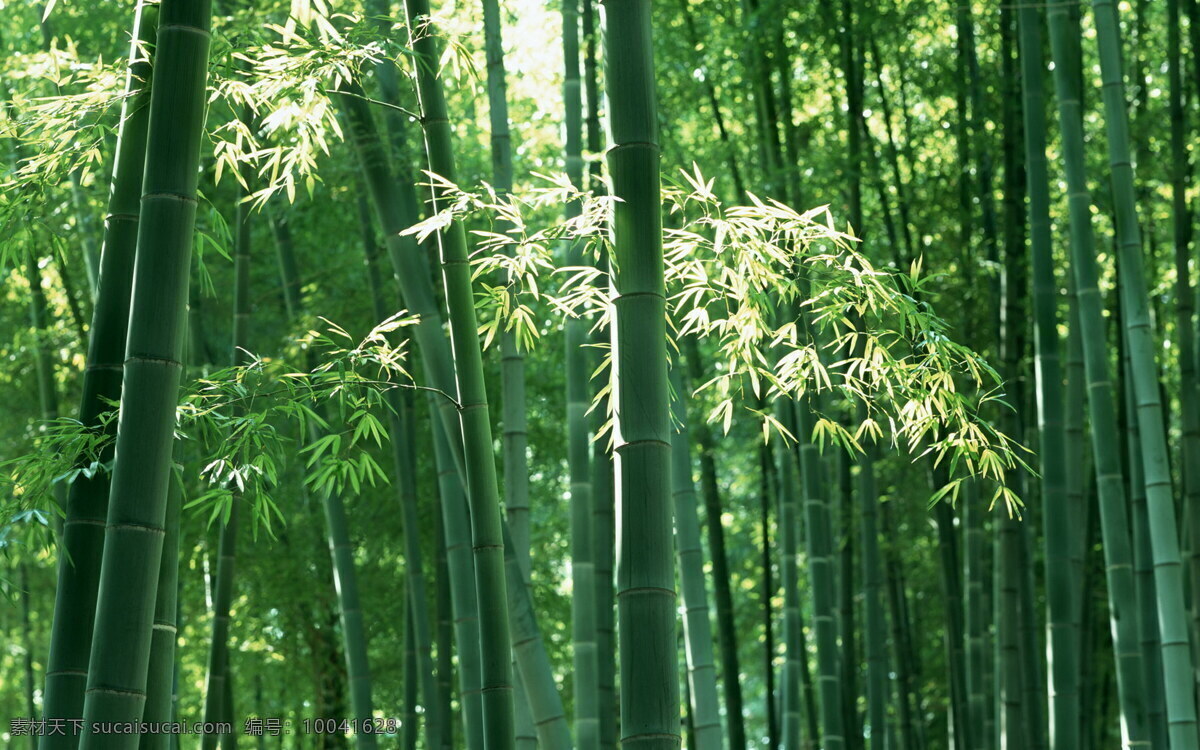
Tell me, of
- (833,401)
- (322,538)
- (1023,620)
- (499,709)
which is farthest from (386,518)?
(499,709)

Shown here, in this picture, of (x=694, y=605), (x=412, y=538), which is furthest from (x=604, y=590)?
(x=412, y=538)

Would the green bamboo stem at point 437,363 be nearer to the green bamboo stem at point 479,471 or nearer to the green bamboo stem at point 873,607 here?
the green bamboo stem at point 479,471

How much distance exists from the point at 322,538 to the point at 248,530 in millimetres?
530

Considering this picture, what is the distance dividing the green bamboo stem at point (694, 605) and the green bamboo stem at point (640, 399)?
2.40 metres

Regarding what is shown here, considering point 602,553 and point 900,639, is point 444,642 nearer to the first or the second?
point 602,553

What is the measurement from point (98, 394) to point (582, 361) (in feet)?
7.09

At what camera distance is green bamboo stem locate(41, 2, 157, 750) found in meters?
2.42

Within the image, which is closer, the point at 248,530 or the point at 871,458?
the point at 871,458

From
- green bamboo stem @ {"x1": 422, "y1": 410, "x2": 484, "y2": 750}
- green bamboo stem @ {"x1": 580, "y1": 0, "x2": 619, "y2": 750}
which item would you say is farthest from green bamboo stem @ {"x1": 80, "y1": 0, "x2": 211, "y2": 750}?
green bamboo stem @ {"x1": 580, "y1": 0, "x2": 619, "y2": 750}

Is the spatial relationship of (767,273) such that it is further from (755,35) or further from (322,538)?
(322,538)

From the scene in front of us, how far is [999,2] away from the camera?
589 centimetres

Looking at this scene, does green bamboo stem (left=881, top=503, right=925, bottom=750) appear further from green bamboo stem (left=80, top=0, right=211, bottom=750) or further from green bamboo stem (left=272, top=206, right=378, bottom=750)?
green bamboo stem (left=80, top=0, right=211, bottom=750)

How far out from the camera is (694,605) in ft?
15.9

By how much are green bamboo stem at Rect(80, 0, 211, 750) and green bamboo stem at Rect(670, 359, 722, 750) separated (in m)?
2.65
